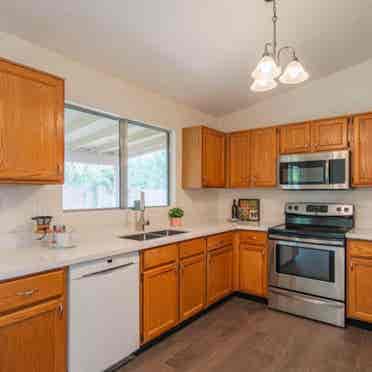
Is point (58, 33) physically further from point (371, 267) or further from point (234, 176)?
point (371, 267)

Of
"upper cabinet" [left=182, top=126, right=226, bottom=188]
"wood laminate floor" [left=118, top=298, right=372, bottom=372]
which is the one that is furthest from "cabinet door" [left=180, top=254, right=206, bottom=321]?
"upper cabinet" [left=182, top=126, right=226, bottom=188]

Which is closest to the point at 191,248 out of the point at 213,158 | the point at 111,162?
the point at 111,162

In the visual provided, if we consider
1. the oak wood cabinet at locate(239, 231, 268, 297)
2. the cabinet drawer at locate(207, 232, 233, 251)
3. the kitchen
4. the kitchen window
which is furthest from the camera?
the oak wood cabinet at locate(239, 231, 268, 297)

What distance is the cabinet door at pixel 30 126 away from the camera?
181 cm

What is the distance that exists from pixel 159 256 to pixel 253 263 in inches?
57.3

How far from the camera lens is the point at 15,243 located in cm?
211

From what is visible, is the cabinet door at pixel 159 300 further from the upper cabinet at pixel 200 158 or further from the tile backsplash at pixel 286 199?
the tile backsplash at pixel 286 199

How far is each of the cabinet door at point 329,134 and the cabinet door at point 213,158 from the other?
1191 mm

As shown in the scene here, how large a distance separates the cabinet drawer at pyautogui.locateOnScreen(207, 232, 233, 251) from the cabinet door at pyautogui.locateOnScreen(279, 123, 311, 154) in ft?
4.15

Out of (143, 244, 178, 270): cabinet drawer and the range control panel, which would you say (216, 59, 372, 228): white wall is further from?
(143, 244, 178, 270): cabinet drawer

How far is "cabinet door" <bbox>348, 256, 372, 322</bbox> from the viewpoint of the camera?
2.72 meters

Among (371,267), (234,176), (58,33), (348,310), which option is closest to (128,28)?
(58,33)

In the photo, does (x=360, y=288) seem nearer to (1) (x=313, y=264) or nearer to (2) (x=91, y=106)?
(1) (x=313, y=264)

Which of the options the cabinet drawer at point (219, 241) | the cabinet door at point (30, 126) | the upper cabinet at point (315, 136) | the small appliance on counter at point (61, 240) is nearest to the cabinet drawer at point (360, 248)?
the upper cabinet at point (315, 136)
